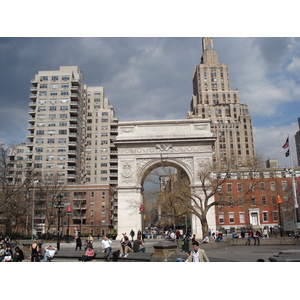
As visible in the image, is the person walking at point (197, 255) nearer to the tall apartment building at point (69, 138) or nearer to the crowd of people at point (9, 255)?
the crowd of people at point (9, 255)

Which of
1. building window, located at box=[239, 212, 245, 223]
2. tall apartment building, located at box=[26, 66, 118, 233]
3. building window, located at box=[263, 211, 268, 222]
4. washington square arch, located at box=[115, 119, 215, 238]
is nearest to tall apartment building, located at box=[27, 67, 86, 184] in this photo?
tall apartment building, located at box=[26, 66, 118, 233]

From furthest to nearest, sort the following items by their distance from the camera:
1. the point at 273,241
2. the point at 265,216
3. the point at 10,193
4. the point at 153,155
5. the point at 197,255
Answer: the point at 265,216 < the point at 153,155 < the point at 10,193 < the point at 273,241 < the point at 197,255

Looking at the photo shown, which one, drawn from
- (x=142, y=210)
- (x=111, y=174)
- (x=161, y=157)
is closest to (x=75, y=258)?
(x=142, y=210)

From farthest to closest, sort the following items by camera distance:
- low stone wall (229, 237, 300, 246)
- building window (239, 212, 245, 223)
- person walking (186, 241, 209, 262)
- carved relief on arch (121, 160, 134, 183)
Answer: building window (239, 212, 245, 223) < carved relief on arch (121, 160, 134, 183) < low stone wall (229, 237, 300, 246) < person walking (186, 241, 209, 262)

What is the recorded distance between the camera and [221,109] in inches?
4075

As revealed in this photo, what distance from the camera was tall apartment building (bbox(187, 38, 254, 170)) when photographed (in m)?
99.2

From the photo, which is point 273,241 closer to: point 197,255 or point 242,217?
point 197,255

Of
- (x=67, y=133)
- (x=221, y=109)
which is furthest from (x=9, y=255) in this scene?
(x=221, y=109)

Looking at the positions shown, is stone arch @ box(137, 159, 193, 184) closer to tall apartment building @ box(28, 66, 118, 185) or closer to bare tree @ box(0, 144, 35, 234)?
bare tree @ box(0, 144, 35, 234)

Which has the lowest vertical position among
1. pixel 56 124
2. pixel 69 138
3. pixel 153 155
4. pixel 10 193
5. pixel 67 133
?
pixel 10 193

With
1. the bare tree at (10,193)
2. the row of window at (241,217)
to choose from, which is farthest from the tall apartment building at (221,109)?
the bare tree at (10,193)

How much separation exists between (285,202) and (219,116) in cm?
5480

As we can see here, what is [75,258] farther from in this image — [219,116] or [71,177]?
[219,116]

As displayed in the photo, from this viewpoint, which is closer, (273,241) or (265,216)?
(273,241)
